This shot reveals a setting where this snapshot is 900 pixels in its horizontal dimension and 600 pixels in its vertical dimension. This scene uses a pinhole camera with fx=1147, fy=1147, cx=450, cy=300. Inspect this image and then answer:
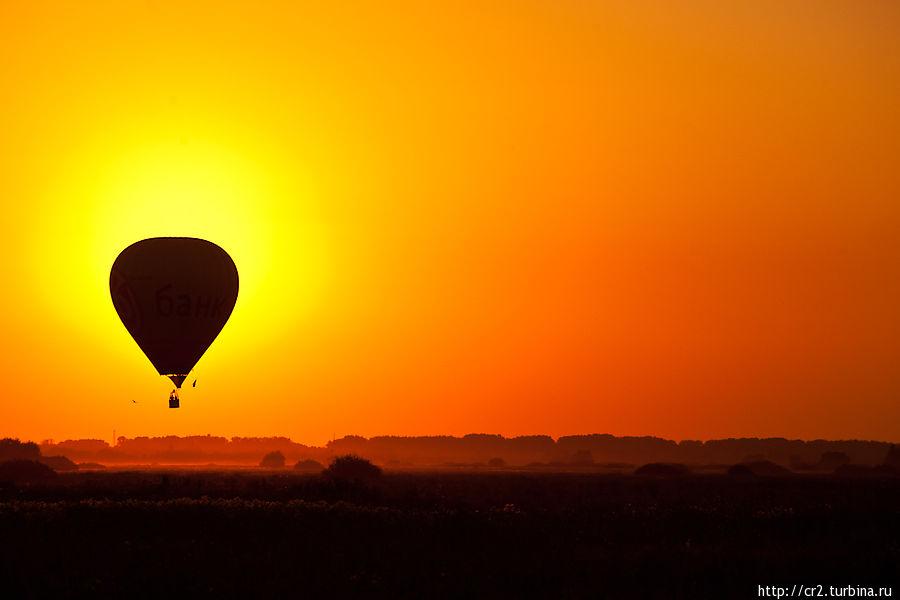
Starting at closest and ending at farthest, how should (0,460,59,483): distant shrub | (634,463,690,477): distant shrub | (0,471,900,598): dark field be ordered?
1. (0,471,900,598): dark field
2. (0,460,59,483): distant shrub
3. (634,463,690,477): distant shrub

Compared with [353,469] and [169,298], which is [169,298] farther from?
[353,469]

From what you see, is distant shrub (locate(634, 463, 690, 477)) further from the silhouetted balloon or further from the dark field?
the silhouetted balloon

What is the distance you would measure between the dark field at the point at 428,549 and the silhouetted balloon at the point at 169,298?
29.5 ft

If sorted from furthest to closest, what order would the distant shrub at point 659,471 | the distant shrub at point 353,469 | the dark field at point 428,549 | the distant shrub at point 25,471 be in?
1. the distant shrub at point 659,471
2. the distant shrub at point 25,471
3. the distant shrub at point 353,469
4. the dark field at point 428,549

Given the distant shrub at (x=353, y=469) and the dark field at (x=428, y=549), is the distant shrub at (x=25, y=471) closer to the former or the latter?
the distant shrub at (x=353, y=469)

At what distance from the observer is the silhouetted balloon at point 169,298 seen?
57.6 m

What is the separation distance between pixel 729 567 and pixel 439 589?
8.61m

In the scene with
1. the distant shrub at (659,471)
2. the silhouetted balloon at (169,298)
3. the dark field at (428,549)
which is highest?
the silhouetted balloon at (169,298)

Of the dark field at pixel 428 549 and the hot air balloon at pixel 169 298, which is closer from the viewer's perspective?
the dark field at pixel 428 549

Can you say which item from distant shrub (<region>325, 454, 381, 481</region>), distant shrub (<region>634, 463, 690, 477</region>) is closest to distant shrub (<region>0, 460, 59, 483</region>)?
distant shrub (<region>325, 454, 381, 481</region>)

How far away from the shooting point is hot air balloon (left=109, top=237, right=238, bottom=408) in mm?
57562

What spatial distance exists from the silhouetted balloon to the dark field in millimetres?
8994

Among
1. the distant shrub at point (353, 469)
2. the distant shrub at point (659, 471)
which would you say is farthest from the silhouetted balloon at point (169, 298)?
the distant shrub at point (659, 471)

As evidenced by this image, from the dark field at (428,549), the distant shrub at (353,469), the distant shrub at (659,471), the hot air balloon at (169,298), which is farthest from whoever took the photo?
the distant shrub at (659,471)
